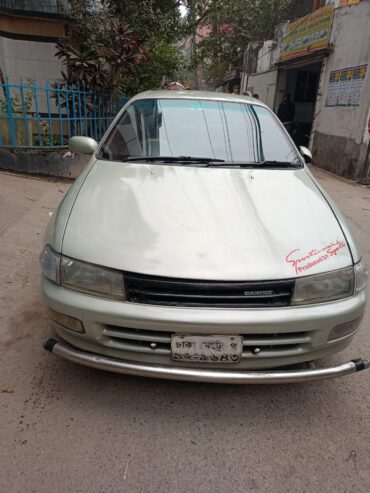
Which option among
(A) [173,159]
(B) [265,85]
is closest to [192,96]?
(A) [173,159]

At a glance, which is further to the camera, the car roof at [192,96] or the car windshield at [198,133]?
the car roof at [192,96]

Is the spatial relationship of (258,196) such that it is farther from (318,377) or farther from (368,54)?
(368,54)

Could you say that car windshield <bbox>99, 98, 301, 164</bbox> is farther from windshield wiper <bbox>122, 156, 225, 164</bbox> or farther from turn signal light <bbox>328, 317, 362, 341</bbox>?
turn signal light <bbox>328, 317, 362, 341</bbox>

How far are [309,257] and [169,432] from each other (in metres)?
1.08

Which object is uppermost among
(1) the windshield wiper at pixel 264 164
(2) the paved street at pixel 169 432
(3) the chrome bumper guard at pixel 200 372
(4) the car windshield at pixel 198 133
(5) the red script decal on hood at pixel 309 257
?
(4) the car windshield at pixel 198 133

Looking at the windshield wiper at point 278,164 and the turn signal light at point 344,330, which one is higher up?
the windshield wiper at point 278,164

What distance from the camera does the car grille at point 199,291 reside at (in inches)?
68.3

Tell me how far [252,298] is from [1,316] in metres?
1.90

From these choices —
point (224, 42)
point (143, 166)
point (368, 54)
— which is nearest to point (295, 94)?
point (368, 54)

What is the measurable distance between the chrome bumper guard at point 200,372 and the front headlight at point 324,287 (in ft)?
1.10

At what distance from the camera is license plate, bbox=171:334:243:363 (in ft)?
5.71

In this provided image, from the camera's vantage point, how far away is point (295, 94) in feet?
47.2

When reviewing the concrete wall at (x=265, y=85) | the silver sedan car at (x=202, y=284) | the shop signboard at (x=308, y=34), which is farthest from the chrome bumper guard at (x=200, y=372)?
the concrete wall at (x=265, y=85)

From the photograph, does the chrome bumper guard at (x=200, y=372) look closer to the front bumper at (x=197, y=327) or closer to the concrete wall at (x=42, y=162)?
the front bumper at (x=197, y=327)
